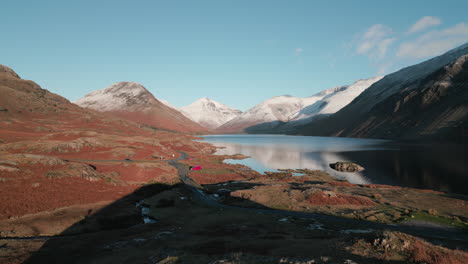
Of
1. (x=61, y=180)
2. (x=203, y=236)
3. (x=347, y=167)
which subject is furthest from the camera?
(x=347, y=167)

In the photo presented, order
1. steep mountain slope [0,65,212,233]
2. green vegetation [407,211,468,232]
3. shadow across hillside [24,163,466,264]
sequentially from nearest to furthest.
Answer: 1. shadow across hillside [24,163,466,264]
2. green vegetation [407,211,468,232]
3. steep mountain slope [0,65,212,233]

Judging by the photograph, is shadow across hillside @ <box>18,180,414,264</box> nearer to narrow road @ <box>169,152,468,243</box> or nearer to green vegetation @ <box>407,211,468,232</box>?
narrow road @ <box>169,152,468,243</box>

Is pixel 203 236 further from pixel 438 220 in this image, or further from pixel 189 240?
pixel 438 220

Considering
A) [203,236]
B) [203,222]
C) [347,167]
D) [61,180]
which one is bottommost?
[347,167]

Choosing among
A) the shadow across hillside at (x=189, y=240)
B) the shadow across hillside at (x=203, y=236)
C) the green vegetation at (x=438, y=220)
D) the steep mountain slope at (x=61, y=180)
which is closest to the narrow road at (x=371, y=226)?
the shadow across hillside at (x=203, y=236)

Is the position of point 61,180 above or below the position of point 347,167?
above

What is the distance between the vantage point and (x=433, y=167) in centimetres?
8188

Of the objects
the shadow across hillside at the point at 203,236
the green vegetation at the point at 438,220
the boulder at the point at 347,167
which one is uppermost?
the shadow across hillside at the point at 203,236

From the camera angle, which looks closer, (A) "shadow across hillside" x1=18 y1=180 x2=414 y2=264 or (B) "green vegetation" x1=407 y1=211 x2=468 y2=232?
(A) "shadow across hillside" x1=18 y1=180 x2=414 y2=264

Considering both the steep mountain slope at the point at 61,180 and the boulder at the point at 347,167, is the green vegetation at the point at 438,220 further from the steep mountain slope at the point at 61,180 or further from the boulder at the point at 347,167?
the boulder at the point at 347,167

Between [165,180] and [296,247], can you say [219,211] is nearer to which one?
[296,247]

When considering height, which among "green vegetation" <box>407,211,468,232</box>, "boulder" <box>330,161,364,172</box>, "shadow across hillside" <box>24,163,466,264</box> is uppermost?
"shadow across hillside" <box>24,163,466,264</box>

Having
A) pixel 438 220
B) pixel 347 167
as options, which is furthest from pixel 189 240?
pixel 347 167

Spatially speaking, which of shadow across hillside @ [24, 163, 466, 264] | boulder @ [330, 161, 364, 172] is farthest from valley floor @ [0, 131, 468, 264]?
boulder @ [330, 161, 364, 172]
